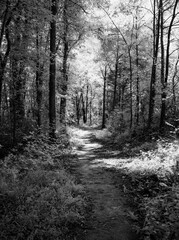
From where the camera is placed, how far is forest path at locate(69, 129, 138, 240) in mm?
3926

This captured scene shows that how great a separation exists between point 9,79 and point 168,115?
38.2 ft

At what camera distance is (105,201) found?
5.34 m

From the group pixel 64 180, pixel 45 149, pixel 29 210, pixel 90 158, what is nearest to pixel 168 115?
pixel 90 158

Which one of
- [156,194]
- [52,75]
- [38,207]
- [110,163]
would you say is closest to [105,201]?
[156,194]

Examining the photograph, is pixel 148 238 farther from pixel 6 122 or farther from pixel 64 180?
pixel 6 122

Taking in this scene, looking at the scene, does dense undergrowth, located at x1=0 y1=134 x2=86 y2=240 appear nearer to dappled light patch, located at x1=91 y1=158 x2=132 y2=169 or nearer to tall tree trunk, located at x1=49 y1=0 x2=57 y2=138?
dappled light patch, located at x1=91 y1=158 x2=132 y2=169

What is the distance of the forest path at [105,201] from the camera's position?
393 cm

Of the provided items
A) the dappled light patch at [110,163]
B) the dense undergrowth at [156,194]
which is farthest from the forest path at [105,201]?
the dense undergrowth at [156,194]

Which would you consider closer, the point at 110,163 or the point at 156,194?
the point at 156,194

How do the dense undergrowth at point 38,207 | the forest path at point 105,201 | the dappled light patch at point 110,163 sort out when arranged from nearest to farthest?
1. the dense undergrowth at point 38,207
2. the forest path at point 105,201
3. the dappled light patch at point 110,163

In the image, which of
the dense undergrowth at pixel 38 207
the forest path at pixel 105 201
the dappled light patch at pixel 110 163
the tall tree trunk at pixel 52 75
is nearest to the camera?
the dense undergrowth at pixel 38 207

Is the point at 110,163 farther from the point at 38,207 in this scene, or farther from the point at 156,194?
the point at 38,207

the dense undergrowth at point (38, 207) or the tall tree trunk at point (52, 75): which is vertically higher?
the tall tree trunk at point (52, 75)

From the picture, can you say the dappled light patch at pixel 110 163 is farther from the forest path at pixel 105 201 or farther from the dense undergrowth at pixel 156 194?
the dense undergrowth at pixel 156 194
